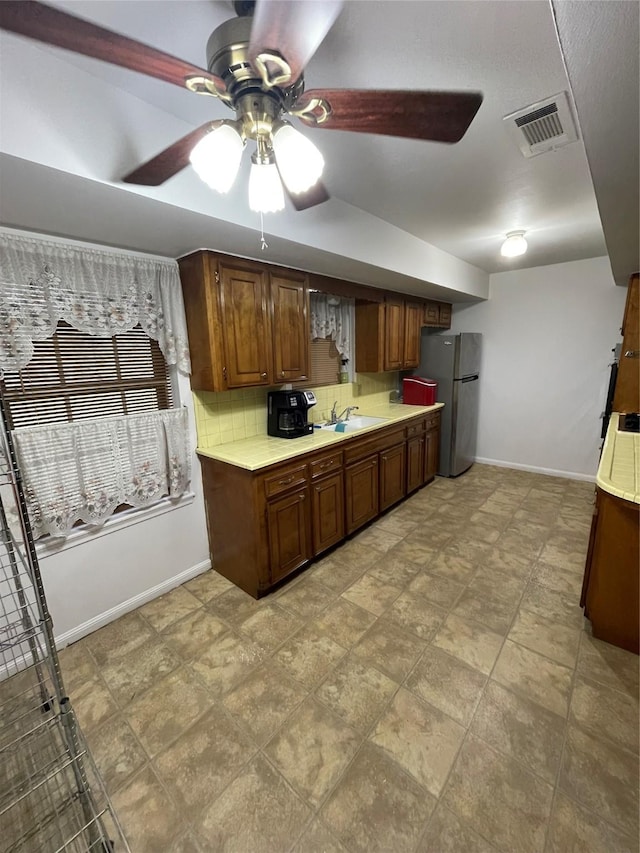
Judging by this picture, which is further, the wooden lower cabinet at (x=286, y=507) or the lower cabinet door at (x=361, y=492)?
the lower cabinet door at (x=361, y=492)

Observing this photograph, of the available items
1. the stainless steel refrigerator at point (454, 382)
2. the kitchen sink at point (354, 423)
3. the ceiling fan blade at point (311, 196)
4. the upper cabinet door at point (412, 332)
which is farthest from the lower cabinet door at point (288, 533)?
the stainless steel refrigerator at point (454, 382)

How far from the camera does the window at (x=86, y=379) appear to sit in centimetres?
176

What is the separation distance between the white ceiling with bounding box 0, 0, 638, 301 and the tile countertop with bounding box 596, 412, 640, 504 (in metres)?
1.25

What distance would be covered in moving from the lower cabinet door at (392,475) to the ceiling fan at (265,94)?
2.48m

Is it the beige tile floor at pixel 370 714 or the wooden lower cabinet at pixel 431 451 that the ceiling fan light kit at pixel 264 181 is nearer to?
the beige tile floor at pixel 370 714

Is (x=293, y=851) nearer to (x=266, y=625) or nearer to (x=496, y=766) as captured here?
(x=496, y=766)

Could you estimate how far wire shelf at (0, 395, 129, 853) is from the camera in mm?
1031

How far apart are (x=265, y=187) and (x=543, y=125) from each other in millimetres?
1262

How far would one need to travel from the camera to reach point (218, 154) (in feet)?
2.99

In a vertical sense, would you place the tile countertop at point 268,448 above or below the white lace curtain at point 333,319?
below

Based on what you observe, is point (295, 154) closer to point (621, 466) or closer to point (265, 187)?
point (265, 187)

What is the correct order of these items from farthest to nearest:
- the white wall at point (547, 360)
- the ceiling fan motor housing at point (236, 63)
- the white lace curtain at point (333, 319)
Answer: the white wall at point (547, 360), the white lace curtain at point (333, 319), the ceiling fan motor housing at point (236, 63)

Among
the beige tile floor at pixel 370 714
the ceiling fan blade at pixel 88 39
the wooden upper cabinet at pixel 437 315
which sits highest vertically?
the ceiling fan blade at pixel 88 39

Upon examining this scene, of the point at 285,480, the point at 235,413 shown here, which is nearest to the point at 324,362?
the point at 235,413
